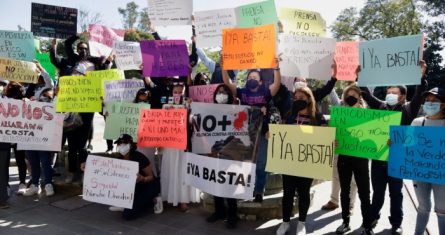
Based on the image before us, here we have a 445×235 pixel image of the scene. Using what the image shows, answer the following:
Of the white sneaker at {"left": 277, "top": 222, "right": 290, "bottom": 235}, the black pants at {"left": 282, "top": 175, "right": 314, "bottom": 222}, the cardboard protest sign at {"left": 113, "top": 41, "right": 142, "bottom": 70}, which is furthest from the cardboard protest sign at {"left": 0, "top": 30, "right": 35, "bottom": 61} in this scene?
the white sneaker at {"left": 277, "top": 222, "right": 290, "bottom": 235}

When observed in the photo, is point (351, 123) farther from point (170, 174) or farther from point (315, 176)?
point (170, 174)

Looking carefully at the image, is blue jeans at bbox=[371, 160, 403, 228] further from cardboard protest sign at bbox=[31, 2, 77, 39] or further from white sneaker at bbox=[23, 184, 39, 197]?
cardboard protest sign at bbox=[31, 2, 77, 39]

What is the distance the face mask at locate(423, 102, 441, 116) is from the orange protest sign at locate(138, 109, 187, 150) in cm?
298

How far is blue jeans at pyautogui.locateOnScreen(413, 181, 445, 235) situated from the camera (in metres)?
3.84

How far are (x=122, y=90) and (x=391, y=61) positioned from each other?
157 inches

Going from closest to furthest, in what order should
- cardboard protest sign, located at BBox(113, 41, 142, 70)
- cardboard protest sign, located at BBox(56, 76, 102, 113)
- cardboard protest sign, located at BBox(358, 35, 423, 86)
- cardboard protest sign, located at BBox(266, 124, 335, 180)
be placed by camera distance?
cardboard protest sign, located at BBox(358, 35, 423, 86), cardboard protest sign, located at BBox(266, 124, 335, 180), cardboard protest sign, located at BBox(56, 76, 102, 113), cardboard protest sign, located at BBox(113, 41, 142, 70)

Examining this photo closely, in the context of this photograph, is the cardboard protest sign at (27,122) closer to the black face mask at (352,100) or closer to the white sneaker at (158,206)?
the white sneaker at (158,206)

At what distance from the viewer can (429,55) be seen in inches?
1088

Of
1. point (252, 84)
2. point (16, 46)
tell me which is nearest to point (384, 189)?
point (252, 84)

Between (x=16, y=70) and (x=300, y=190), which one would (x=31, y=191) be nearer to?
(x=16, y=70)

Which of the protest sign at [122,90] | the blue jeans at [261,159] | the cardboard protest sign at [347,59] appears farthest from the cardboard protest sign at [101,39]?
the cardboard protest sign at [347,59]

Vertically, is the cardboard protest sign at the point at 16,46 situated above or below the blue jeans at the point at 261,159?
above

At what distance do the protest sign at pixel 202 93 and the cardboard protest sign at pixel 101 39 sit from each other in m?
2.49

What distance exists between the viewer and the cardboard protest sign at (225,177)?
4699mm
